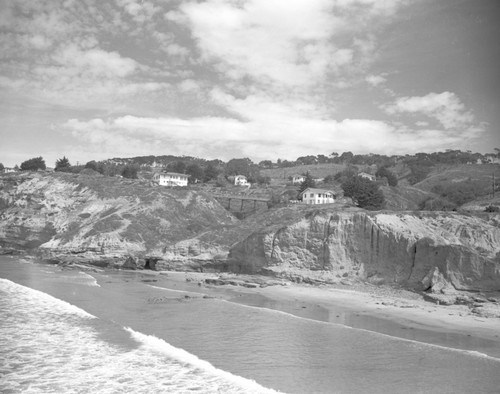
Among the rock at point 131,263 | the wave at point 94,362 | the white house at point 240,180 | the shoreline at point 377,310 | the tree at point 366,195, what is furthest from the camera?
the white house at point 240,180

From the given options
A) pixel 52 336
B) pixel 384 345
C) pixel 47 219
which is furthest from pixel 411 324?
pixel 47 219

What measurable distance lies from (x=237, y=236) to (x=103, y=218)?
2242cm

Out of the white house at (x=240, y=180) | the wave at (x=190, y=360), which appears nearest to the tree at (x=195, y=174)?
the white house at (x=240, y=180)

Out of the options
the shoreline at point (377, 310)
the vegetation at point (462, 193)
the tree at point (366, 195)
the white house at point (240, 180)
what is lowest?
the shoreline at point (377, 310)

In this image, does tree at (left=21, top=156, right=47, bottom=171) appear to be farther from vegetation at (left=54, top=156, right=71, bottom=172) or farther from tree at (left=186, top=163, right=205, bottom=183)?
tree at (left=186, top=163, right=205, bottom=183)

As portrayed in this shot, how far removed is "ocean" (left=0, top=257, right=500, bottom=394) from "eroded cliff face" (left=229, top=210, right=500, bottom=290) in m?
13.3

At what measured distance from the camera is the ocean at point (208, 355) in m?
12.5

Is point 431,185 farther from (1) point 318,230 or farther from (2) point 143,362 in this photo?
(2) point 143,362

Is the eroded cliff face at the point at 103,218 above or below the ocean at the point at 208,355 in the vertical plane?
above

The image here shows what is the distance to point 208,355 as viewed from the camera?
15.3 m

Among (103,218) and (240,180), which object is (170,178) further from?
(103,218)

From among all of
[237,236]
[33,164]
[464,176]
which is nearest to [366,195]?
[237,236]

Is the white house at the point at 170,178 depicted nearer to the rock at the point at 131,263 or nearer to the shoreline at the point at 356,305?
the rock at the point at 131,263

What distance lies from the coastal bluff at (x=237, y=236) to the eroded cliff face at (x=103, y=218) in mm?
158
